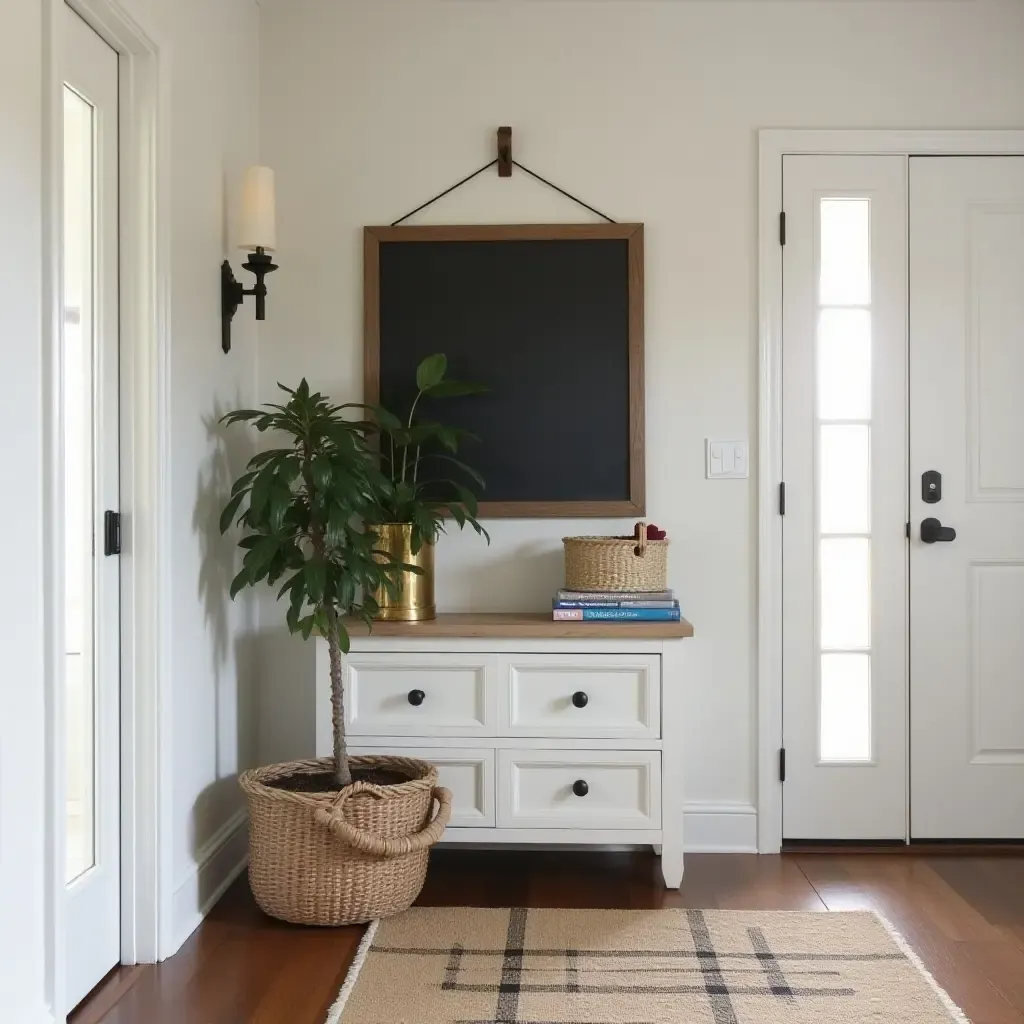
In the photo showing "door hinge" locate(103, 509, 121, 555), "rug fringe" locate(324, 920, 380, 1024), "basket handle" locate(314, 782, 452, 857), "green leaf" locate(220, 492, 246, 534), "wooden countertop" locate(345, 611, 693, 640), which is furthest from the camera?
"wooden countertop" locate(345, 611, 693, 640)

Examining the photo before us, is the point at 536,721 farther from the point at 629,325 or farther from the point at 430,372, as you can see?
the point at 629,325

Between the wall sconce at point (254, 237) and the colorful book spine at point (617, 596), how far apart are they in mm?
1097

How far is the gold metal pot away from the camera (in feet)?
9.49

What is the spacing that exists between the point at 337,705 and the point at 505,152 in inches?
64.3

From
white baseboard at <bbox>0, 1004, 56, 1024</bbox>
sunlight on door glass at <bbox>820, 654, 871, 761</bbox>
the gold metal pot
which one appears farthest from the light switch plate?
white baseboard at <bbox>0, 1004, 56, 1024</bbox>

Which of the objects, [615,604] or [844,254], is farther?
[844,254]

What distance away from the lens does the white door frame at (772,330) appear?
Result: 3.16 m

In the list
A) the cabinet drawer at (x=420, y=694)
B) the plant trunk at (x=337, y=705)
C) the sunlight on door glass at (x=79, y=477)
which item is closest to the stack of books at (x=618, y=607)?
the cabinet drawer at (x=420, y=694)

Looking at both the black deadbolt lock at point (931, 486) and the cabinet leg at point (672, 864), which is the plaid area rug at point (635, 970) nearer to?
the cabinet leg at point (672, 864)

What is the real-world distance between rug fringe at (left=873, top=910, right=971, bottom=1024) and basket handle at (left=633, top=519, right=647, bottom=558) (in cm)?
105

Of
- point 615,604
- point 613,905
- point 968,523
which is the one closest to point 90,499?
point 615,604

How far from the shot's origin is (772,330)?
3.17m

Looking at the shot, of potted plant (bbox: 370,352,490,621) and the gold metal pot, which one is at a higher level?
potted plant (bbox: 370,352,490,621)

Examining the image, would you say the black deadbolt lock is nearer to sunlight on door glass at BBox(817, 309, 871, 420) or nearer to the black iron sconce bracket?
sunlight on door glass at BBox(817, 309, 871, 420)
